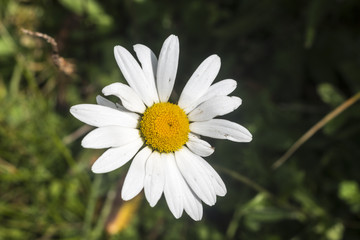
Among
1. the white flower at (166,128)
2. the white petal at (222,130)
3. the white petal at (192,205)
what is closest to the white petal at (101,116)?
the white flower at (166,128)

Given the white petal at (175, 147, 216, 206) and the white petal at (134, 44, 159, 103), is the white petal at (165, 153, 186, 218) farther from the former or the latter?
the white petal at (134, 44, 159, 103)

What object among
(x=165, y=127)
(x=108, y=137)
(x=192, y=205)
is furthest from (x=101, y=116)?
(x=192, y=205)

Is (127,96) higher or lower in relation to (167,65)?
lower

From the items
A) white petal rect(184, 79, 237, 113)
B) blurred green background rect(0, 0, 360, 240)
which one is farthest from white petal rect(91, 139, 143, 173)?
blurred green background rect(0, 0, 360, 240)

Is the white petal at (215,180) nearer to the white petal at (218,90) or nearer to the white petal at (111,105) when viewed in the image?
the white petal at (218,90)

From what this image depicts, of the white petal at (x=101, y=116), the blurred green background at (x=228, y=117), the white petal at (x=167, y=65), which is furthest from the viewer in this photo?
the blurred green background at (x=228, y=117)

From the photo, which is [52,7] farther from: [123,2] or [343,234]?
[343,234]

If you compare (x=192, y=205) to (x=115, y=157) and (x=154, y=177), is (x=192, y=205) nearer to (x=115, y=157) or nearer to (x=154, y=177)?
(x=154, y=177)
